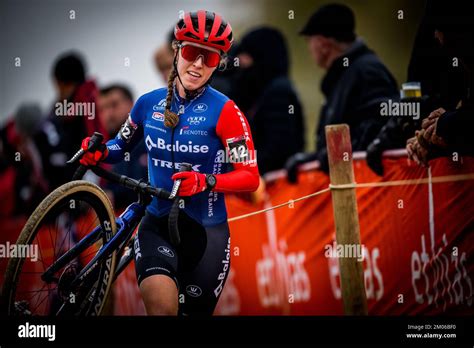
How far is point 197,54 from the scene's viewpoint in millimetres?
6934

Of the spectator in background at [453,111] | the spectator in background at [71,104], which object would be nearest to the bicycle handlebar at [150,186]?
the spectator in background at [453,111]

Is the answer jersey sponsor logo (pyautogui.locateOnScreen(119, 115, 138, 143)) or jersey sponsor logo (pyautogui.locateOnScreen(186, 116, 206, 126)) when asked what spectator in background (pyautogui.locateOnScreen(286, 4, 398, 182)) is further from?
jersey sponsor logo (pyautogui.locateOnScreen(119, 115, 138, 143))

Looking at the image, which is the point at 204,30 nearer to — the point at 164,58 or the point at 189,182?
the point at 189,182

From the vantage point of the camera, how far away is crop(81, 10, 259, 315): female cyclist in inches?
269

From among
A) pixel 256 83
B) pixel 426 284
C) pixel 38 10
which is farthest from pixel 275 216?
pixel 38 10

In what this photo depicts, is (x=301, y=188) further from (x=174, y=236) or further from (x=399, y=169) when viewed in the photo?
(x=174, y=236)

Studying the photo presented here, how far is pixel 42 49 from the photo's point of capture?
8.83 metres

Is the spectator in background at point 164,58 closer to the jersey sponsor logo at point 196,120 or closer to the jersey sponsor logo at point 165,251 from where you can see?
the jersey sponsor logo at point 196,120

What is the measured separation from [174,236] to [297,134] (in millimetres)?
3348

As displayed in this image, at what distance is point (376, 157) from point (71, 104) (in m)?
2.62

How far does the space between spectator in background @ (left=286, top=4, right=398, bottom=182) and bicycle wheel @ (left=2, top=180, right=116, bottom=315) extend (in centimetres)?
212

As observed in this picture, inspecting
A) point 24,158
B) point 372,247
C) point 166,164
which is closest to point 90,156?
point 166,164

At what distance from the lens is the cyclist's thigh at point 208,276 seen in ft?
22.6

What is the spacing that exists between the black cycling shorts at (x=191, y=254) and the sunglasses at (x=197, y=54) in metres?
0.97
